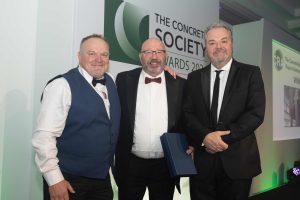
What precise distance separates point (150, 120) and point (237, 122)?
0.68 meters

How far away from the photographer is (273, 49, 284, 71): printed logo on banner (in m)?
5.80

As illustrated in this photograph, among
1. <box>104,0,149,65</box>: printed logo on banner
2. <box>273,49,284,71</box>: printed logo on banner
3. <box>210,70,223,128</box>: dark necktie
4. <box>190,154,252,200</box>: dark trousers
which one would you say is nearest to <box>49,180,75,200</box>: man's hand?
<box>190,154,252,200</box>: dark trousers

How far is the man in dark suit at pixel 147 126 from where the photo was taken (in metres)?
2.57

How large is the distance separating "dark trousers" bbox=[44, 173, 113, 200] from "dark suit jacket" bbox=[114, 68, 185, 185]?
Result: 0.30 metres

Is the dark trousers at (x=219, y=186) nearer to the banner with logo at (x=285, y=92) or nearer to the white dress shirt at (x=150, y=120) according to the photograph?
the white dress shirt at (x=150, y=120)

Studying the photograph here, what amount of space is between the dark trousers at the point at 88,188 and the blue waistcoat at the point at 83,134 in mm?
39

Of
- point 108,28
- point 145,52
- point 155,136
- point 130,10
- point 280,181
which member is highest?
point 130,10

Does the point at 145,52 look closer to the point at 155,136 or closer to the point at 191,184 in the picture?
the point at 155,136

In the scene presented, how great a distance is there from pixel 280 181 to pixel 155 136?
167 inches

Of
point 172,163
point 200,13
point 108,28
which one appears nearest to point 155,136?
point 172,163

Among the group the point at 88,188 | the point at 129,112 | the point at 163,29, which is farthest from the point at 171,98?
the point at 163,29

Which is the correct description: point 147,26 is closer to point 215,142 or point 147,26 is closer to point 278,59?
point 215,142

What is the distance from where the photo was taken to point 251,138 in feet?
7.82

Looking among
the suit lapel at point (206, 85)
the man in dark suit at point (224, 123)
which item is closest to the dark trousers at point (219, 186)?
the man in dark suit at point (224, 123)
